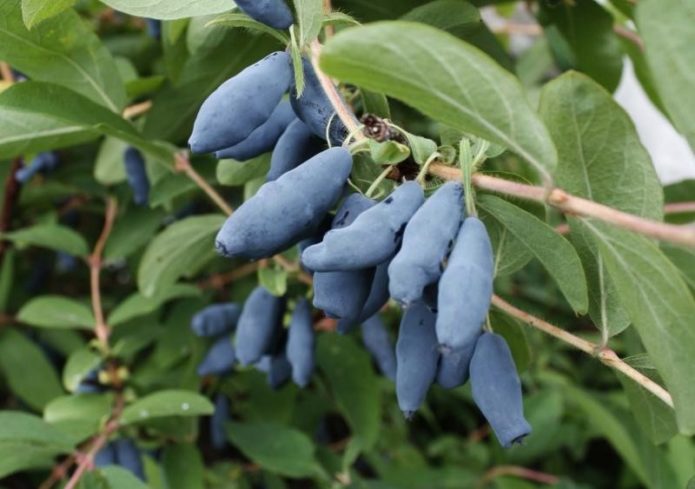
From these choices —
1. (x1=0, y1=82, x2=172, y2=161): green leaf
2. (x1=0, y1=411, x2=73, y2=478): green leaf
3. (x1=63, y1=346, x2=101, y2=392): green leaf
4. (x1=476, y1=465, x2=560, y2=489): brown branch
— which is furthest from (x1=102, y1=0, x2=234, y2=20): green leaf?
(x1=476, y1=465, x2=560, y2=489): brown branch

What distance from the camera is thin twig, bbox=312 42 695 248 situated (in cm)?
51

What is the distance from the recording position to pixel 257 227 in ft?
1.88

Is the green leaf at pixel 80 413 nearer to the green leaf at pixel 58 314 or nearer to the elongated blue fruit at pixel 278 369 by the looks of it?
the green leaf at pixel 58 314

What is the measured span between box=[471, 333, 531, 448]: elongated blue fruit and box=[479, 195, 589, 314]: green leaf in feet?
0.26

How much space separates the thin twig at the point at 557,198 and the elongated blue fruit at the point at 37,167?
2.75 feet

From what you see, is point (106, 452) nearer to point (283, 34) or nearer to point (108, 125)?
point (108, 125)

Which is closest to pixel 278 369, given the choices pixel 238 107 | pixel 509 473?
A: pixel 238 107

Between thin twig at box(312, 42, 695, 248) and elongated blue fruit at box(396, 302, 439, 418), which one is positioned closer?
thin twig at box(312, 42, 695, 248)

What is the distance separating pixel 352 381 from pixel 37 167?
60 cm

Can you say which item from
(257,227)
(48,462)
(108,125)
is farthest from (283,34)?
(48,462)

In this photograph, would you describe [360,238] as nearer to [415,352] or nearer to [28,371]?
[415,352]

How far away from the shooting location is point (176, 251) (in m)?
1.12

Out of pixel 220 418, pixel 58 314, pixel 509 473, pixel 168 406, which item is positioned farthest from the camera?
pixel 509 473

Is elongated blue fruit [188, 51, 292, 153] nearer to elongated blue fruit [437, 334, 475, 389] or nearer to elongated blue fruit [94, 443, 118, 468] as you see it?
elongated blue fruit [437, 334, 475, 389]
